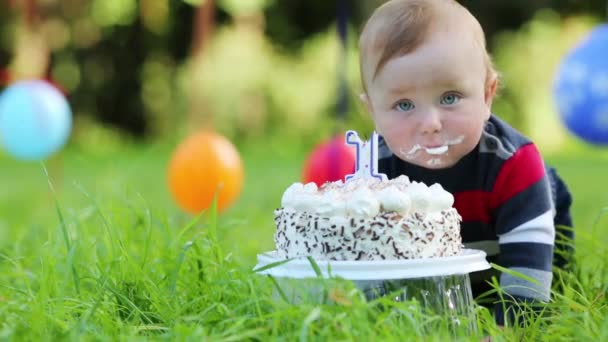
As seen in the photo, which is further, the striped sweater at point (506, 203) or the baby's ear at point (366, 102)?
the baby's ear at point (366, 102)

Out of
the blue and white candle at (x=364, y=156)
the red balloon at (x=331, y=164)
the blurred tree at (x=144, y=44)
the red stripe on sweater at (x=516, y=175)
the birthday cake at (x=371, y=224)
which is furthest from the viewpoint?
the blurred tree at (x=144, y=44)

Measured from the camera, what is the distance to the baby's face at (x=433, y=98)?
1.94m

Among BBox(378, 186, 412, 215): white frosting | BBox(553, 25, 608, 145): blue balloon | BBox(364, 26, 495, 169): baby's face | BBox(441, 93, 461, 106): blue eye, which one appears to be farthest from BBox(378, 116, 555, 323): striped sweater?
BBox(553, 25, 608, 145): blue balloon

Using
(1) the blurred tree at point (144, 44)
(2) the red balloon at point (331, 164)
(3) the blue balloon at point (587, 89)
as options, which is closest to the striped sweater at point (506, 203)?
(2) the red balloon at point (331, 164)

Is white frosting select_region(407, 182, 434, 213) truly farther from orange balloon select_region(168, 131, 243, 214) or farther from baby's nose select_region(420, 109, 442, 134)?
orange balloon select_region(168, 131, 243, 214)

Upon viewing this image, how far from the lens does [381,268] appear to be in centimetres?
162

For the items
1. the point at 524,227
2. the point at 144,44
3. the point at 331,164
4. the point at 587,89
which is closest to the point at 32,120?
the point at 331,164

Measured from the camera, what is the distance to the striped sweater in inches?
78.4

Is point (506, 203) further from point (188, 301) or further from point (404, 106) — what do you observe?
point (188, 301)

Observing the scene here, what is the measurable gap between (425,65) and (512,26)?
10.8m

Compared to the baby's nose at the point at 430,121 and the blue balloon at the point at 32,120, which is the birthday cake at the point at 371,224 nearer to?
the baby's nose at the point at 430,121

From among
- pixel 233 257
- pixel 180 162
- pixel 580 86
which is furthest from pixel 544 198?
pixel 580 86

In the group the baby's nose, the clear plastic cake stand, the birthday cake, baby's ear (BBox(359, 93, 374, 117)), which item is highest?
baby's ear (BBox(359, 93, 374, 117))

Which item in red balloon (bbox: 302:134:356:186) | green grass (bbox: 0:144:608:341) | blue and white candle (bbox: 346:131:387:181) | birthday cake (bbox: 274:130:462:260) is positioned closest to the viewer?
green grass (bbox: 0:144:608:341)
